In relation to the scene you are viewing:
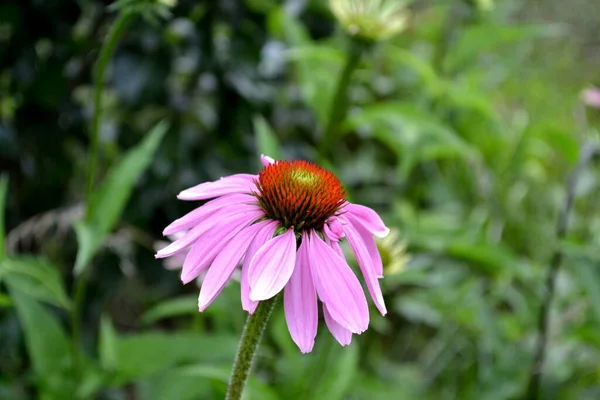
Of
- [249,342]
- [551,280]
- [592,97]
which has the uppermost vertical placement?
[249,342]

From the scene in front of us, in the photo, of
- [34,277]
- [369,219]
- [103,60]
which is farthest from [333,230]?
[34,277]

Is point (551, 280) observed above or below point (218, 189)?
below

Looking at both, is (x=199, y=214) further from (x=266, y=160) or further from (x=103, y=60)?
(x=103, y=60)

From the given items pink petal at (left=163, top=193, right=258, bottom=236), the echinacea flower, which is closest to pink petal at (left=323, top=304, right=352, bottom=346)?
the echinacea flower

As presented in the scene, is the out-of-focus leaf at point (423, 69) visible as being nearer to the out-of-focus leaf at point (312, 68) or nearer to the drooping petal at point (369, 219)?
the out-of-focus leaf at point (312, 68)

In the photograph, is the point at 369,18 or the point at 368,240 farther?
the point at 369,18

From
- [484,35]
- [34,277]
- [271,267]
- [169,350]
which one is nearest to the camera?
[271,267]

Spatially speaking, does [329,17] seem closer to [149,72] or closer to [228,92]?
[228,92]

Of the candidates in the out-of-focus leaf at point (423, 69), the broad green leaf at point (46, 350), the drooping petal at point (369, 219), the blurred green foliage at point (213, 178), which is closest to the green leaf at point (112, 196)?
the blurred green foliage at point (213, 178)
